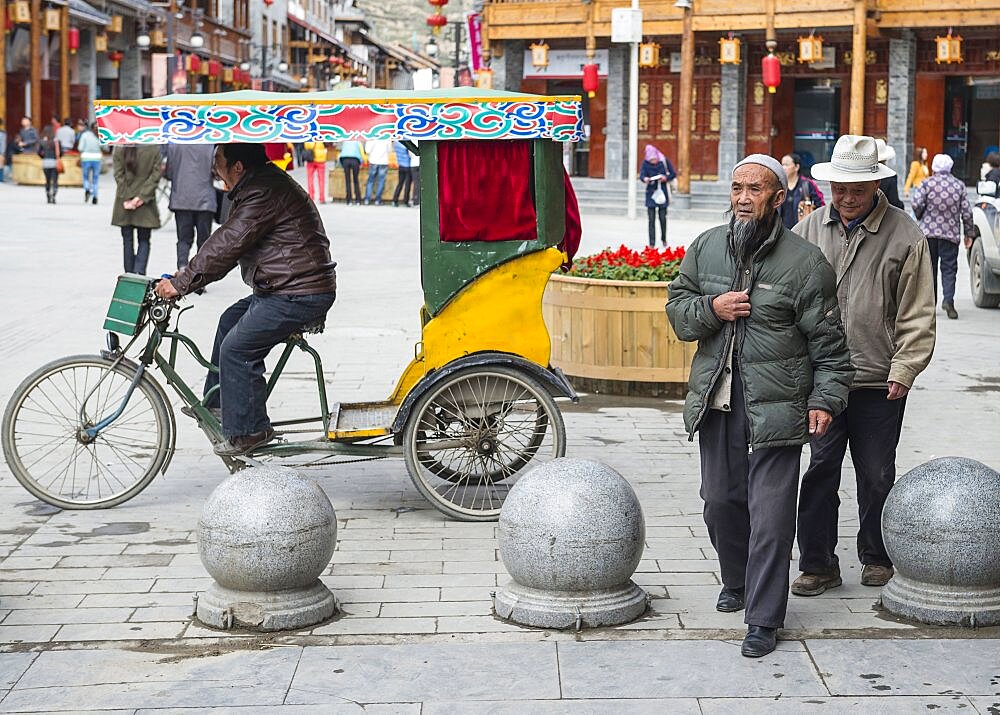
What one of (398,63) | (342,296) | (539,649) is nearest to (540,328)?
(539,649)

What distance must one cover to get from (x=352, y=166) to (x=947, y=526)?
2855cm

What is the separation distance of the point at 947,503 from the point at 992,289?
1124 centimetres

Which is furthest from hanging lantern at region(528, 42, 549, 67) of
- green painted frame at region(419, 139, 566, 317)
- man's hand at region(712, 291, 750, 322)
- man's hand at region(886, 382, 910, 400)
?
man's hand at region(712, 291, 750, 322)

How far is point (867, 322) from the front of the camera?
5.72 metres

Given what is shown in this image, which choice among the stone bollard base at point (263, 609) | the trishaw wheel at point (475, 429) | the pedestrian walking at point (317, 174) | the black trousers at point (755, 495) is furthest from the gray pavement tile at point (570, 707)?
the pedestrian walking at point (317, 174)

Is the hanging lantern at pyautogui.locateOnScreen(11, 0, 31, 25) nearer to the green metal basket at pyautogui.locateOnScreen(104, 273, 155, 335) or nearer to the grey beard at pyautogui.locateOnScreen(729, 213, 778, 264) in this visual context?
the green metal basket at pyautogui.locateOnScreen(104, 273, 155, 335)

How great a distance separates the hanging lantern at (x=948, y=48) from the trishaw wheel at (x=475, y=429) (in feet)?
92.3

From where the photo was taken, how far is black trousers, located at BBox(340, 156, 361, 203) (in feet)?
108

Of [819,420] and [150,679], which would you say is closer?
[150,679]

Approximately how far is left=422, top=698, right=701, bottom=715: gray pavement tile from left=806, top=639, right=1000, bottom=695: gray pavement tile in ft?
1.74

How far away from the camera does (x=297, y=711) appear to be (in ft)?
15.0

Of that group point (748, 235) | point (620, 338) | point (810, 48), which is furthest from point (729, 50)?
point (748, 235)

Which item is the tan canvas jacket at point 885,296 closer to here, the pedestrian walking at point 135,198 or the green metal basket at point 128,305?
the green metal basket at point 128,305

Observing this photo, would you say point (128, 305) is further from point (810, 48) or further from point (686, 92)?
point (810, 48)
